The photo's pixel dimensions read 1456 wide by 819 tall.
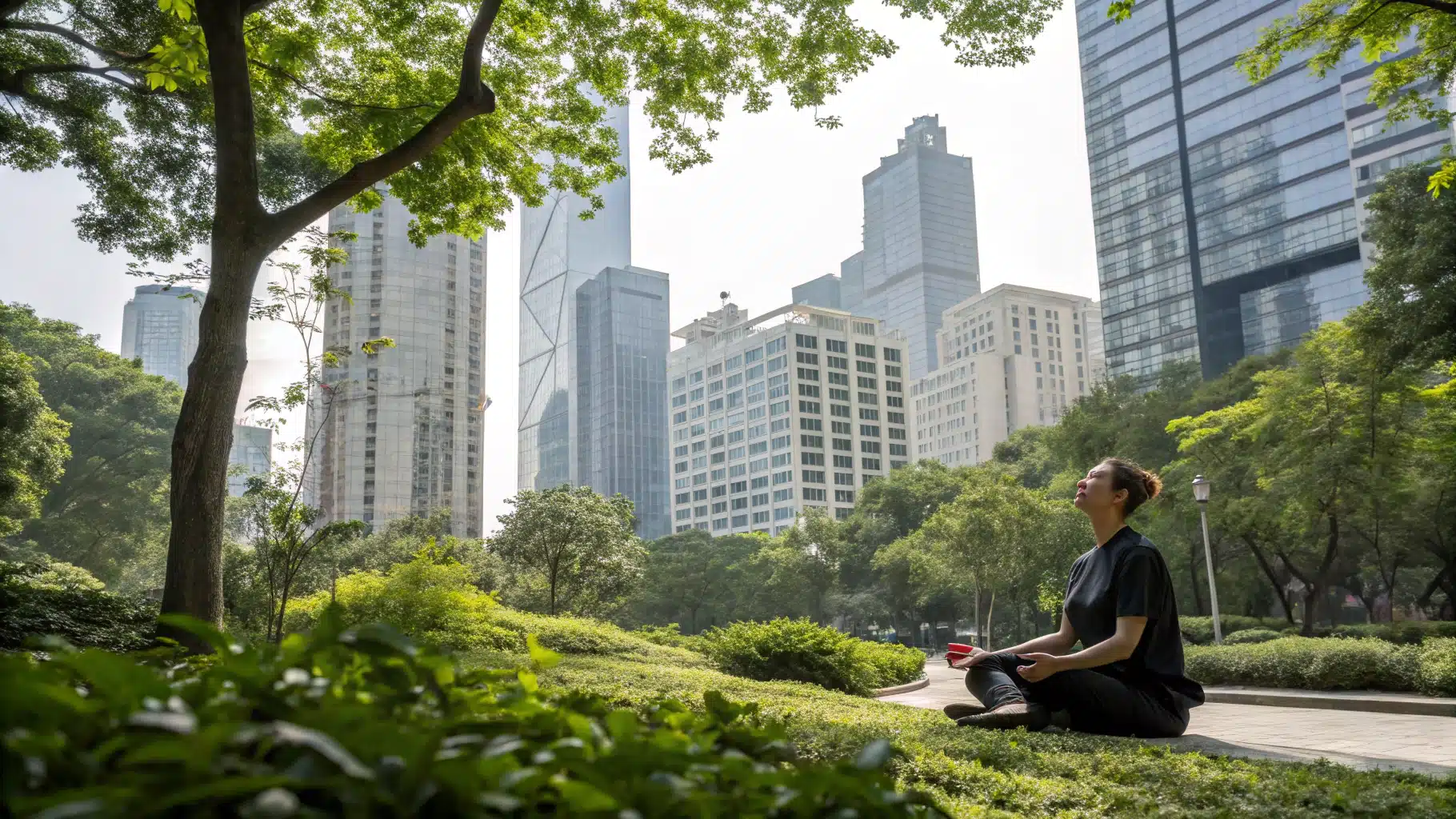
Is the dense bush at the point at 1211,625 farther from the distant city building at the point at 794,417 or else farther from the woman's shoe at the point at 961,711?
the distant city building at the point at 794,417

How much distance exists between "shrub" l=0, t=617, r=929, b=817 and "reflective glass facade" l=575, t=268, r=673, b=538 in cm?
13682

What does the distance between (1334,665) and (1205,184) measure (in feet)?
232

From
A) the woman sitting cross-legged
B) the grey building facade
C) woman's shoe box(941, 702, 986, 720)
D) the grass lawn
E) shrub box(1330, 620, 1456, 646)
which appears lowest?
shrub box(1330, 620, 1456, 646)

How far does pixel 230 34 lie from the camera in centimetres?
720

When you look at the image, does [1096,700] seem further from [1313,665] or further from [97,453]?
[97,453]

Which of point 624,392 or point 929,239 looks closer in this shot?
point 624,392

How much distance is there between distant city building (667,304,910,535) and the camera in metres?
107

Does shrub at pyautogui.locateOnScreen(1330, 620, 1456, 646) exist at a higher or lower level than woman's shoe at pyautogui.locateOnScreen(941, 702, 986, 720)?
lower

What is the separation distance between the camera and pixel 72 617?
8.19m

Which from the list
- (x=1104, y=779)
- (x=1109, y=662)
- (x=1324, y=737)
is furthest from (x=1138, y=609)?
(x=1324, y=737)

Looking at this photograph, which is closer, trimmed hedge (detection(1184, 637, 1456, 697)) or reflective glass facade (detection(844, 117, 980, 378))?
trimmed hedge (detection(1184, 637, 1456, 697))

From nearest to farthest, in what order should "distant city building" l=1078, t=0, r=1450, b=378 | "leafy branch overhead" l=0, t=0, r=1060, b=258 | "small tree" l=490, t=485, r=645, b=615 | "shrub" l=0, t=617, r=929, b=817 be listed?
"shrub" l=0, t=617, r=929, b=817, "leafy branch overhead" l=0, t=0, r=1060, b=258, "small tree" l=490, t=485, r=645, b=615, "distant city building" l=1078, t=0, r=1450, b=378

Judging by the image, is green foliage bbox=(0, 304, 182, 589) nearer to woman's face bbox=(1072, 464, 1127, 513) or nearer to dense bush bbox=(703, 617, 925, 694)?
dense bush bbox=(703, 617, 925, 694)

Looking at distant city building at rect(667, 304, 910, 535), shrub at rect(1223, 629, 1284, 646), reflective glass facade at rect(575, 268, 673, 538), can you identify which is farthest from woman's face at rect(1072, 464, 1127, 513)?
reflective glass facade at rect(575, 268, 673, 538)
